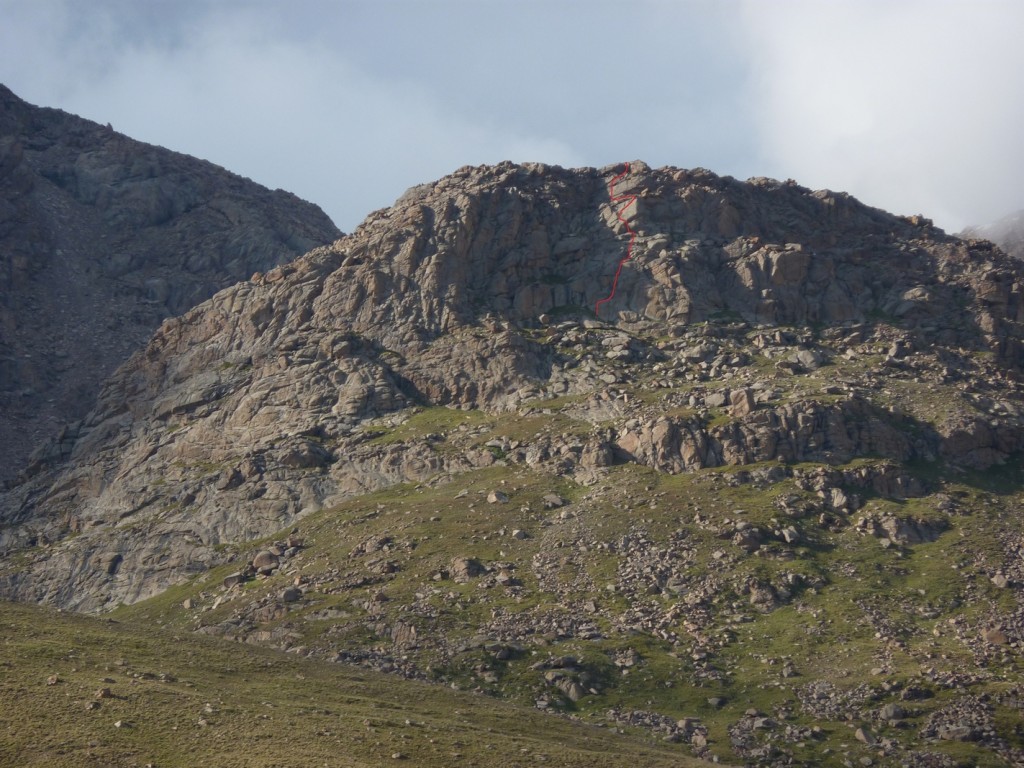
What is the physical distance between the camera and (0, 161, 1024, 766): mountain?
84062 millimetres

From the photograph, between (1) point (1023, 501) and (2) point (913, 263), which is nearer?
(1) point (1023, 501)

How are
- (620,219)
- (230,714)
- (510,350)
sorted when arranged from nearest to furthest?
(230,714), (510,350), (620,219)

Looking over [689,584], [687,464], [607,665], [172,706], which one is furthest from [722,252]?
[172,706]

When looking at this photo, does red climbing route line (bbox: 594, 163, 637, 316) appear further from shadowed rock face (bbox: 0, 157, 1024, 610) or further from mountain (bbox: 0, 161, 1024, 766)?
shadowed rock face (bbox: 0, 157, 1024, 610)

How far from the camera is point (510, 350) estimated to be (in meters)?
138

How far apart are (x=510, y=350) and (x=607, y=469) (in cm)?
2913

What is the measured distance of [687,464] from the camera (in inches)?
4454

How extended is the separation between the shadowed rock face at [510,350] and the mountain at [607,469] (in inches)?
18.9

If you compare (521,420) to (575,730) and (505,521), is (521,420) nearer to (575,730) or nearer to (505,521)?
(505,521)

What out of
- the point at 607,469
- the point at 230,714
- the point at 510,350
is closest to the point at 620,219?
the point at 510,350

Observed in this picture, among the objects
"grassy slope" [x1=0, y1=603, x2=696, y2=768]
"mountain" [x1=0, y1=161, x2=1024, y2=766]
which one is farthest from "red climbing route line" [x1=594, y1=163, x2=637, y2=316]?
"grassy slope" [x1=0, y1=603, x2=696, y2=768]

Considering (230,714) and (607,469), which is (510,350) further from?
(230,714)

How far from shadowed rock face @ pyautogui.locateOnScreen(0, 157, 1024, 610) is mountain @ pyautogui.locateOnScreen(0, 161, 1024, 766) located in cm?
48

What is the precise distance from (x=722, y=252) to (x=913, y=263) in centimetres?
2755
